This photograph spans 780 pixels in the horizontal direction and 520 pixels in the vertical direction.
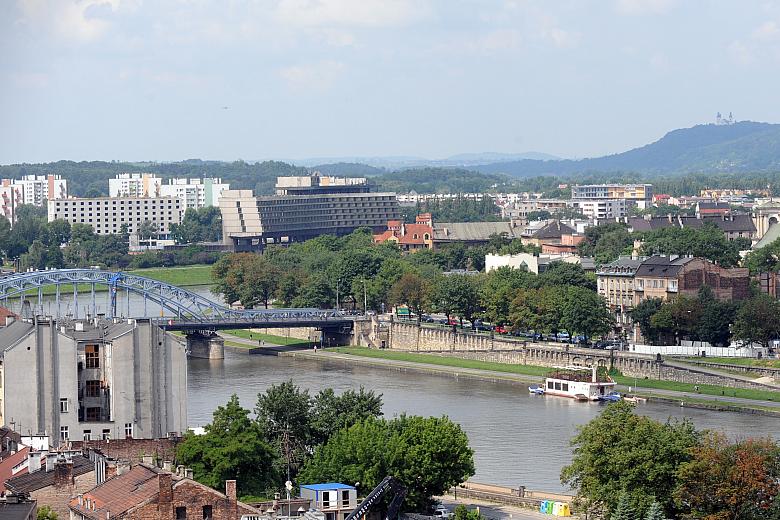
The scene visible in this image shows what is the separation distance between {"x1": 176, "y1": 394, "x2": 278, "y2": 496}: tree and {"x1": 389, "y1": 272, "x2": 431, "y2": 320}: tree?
4702 centimetres

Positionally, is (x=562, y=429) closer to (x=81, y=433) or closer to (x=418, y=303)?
(x=81, y=433)

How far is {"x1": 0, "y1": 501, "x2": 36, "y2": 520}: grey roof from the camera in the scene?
24266 mm

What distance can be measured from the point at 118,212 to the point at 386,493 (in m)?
133

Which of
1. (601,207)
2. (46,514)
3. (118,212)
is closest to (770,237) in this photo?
(46,514)

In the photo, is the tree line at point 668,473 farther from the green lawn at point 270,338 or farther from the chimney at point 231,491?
the green lawn at point 270,338

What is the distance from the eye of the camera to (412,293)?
8388cm

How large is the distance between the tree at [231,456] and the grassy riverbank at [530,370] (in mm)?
24931

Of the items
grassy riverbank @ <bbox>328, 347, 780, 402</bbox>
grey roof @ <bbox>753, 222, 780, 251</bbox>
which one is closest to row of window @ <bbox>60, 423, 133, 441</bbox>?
grassy riverbank @ <bbox>328, 347, 780, 402</bbox>

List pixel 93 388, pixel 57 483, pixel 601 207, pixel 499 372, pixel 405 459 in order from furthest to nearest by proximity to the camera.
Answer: pixel 601 207
pixel 499 372
pixel 93 388
pixel 405 459
pixel 57 483

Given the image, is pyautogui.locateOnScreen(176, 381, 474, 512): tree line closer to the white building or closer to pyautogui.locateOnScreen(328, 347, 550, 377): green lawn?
pyautogui.locateOnScreen(328, 347, 550, 377): green lawn

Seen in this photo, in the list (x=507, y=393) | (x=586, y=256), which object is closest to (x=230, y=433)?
(x=507, y=393)

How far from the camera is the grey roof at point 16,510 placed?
79.6 ft

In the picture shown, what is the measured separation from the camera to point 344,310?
85.5 meters

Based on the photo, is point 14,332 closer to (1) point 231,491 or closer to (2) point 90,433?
(2) point 90,433
